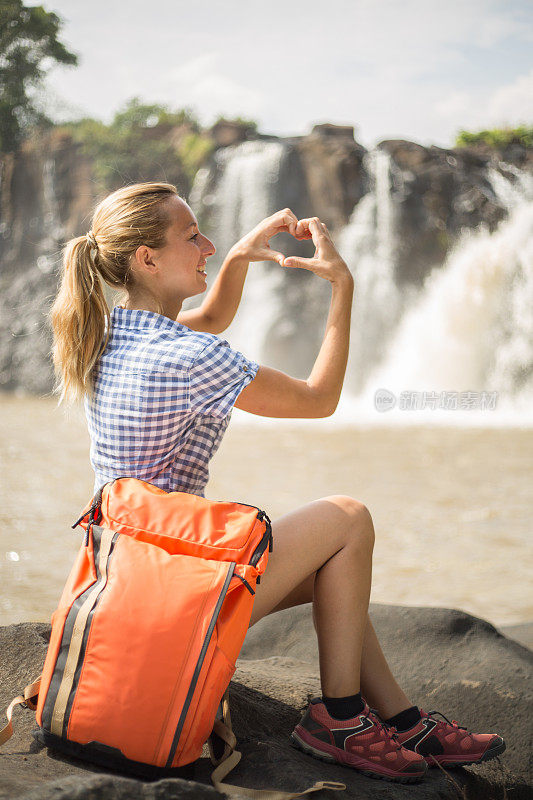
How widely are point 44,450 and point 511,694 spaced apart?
6328 millimetres

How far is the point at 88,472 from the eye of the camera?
22.0ft

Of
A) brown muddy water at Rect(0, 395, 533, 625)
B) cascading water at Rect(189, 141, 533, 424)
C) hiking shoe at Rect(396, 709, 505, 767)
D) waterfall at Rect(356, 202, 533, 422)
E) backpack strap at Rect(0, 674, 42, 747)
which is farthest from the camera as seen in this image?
cascading water at Rect(189, 141, 533, 424)

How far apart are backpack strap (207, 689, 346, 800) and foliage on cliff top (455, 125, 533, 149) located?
52.6 feet

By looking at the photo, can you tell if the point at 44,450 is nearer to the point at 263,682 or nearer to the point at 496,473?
the point at 496,473

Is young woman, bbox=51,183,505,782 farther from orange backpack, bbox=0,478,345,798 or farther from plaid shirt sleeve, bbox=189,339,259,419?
orange backpack, bbox=0,478,345,798

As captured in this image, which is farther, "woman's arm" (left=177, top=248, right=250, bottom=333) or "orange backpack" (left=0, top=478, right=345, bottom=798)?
"woman's arm" (left=177, top=248, right=250, bottom=333)

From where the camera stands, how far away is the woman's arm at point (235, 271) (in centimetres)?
200

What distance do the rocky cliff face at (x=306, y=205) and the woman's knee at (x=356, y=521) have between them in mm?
13168

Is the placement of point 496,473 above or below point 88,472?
above

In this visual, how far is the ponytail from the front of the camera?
1680mm

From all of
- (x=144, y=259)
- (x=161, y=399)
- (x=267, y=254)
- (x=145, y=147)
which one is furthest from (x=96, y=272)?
(x=145, y=147)

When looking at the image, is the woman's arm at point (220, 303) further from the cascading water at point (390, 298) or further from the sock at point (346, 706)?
the cascading water at point (390, 298)

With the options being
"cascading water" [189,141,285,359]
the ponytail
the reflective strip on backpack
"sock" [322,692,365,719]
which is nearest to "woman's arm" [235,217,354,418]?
the ponytail

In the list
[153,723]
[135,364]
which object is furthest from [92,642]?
[135,364]
